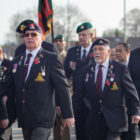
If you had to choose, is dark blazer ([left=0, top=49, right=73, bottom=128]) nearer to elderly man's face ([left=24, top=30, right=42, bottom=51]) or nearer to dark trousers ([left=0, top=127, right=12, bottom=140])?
elderly man's face ([left=24, top=30, right=42, bottom=51])

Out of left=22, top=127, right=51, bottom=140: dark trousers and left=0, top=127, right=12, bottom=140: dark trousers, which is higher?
left=22, top=127, right=51, bottom=140: dark trousers

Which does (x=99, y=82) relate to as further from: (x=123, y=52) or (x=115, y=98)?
(x=123, y=52)

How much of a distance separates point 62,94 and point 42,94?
10.2 inches

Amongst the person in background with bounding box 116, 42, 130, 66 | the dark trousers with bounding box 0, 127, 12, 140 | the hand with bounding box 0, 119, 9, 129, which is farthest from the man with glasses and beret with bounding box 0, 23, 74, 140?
the person in background with bounding box 116, 42, 130, 66

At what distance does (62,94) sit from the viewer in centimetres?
481

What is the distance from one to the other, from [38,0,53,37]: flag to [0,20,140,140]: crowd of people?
8.34 feet

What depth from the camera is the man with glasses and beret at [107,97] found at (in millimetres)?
5418

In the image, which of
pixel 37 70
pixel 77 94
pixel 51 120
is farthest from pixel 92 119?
pixel 37 70

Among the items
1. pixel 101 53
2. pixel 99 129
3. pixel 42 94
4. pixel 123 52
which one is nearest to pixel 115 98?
pixel 99 129

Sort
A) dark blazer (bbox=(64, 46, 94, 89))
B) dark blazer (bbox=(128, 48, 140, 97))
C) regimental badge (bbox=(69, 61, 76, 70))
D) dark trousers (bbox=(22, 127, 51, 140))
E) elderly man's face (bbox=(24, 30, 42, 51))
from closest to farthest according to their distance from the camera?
dark trousers (bbox=(22, 127, 51, 140)) < elderly man's face (bbox=(24, 30, 42, 51)) < dark blazer (bbox=(128, 48, 140, 97)) < dark blazer (bbox=(64, 46, 94, 89)) < regimental badge (bbox=(69, 61, 76, 70))

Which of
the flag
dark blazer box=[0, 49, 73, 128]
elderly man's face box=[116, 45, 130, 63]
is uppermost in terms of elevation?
the flag

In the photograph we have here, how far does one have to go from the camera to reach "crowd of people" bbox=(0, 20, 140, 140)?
190 inches

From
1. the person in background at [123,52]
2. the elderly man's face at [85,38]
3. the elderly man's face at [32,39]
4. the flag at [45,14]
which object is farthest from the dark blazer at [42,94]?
the flag at [45,14]

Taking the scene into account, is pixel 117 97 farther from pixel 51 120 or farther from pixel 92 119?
pixel 51 120
